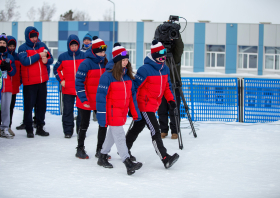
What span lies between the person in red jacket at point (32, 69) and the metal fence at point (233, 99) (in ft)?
11.8

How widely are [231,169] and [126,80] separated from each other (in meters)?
1.91

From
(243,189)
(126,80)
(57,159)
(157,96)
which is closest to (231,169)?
(243,189)

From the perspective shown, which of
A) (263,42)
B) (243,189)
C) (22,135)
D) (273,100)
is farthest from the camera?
(263,42)

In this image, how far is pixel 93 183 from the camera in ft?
14.1

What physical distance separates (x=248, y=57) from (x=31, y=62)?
29.2 meters

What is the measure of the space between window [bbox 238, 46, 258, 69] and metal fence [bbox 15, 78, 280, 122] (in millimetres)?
25518

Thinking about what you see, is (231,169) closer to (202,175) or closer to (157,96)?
(202,175)

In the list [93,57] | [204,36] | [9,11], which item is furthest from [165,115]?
[9,11]

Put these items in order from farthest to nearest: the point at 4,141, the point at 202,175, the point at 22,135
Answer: the point at 22,135
the point at 4,141
the point at 202,175

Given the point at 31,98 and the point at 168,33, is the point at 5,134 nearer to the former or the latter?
the point at 31,98

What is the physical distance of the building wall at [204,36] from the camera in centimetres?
3203

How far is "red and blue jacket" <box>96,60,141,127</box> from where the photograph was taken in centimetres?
459

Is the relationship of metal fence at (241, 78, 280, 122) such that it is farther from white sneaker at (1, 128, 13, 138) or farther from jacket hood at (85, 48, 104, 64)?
white sneaker at (1, 128, 13, 138)

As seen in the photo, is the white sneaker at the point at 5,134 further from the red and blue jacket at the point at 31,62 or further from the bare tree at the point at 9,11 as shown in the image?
the bare tree at the point at 9,11
